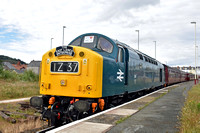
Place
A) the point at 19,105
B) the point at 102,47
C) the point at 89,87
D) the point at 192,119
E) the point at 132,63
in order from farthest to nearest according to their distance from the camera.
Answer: the point at 19,105
the point at 132,63
the point at 102,47
the point at 89,87
the point at 192,119

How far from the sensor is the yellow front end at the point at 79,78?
22.1ft

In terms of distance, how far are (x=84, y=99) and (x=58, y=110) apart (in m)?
1.00

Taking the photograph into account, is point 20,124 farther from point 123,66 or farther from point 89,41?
point 123,66

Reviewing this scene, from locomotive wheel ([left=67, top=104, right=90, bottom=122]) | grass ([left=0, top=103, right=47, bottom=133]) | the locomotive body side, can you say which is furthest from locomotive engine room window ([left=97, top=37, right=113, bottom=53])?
grass ([left=0, top=103, right=47, bottom=133])

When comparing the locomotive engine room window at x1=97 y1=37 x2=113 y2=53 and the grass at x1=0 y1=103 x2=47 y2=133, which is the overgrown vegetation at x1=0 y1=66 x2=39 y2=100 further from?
the locomotive engine room window at x1=97 y1=37 x2=113 y2=53

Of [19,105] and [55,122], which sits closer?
[55,122]

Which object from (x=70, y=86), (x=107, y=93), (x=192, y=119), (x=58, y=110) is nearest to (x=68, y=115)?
(x=58, y=110)

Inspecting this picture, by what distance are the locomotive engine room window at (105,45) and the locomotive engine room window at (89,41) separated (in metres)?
0.23

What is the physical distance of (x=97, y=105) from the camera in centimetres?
709

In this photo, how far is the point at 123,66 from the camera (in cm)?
916

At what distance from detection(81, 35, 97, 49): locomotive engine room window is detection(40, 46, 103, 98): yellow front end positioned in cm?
104

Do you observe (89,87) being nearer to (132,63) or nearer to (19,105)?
(132,63)

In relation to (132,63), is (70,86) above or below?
below

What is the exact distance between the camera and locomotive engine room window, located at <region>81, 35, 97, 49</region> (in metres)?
8.08
